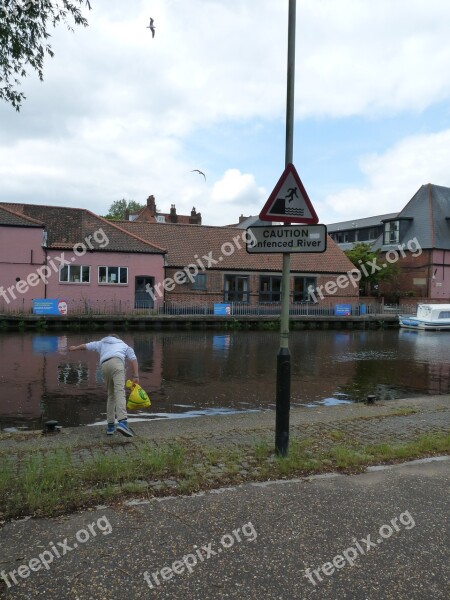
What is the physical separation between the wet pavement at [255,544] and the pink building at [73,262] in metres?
30.7

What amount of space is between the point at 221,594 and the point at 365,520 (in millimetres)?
1523

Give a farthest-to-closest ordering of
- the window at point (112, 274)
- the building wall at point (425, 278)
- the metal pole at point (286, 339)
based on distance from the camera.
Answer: the building wall at point (425, 278), the window at point (112, 274), the metal pole at point (286, 339)

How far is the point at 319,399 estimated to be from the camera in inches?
481

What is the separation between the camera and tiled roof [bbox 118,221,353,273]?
134 feet

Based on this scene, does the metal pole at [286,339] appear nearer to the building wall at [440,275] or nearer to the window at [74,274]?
the window at [74,274]

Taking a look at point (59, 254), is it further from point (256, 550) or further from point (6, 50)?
point (256, 550)

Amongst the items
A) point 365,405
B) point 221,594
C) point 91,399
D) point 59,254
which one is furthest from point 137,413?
point 59,254

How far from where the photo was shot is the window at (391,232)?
52.8 meters

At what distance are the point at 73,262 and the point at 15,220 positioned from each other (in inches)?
182

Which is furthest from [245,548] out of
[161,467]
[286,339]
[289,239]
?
[289,239]

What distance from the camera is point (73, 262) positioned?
117 ft


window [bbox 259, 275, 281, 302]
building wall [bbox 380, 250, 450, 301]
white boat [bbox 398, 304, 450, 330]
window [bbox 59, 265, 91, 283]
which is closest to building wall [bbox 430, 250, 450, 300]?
building wall [bbox 380, 250, 450, 301]

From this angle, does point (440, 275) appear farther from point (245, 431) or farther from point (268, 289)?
point (245, 431)

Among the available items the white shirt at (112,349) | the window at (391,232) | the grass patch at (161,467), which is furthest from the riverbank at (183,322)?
the grass patch at (161,467)
